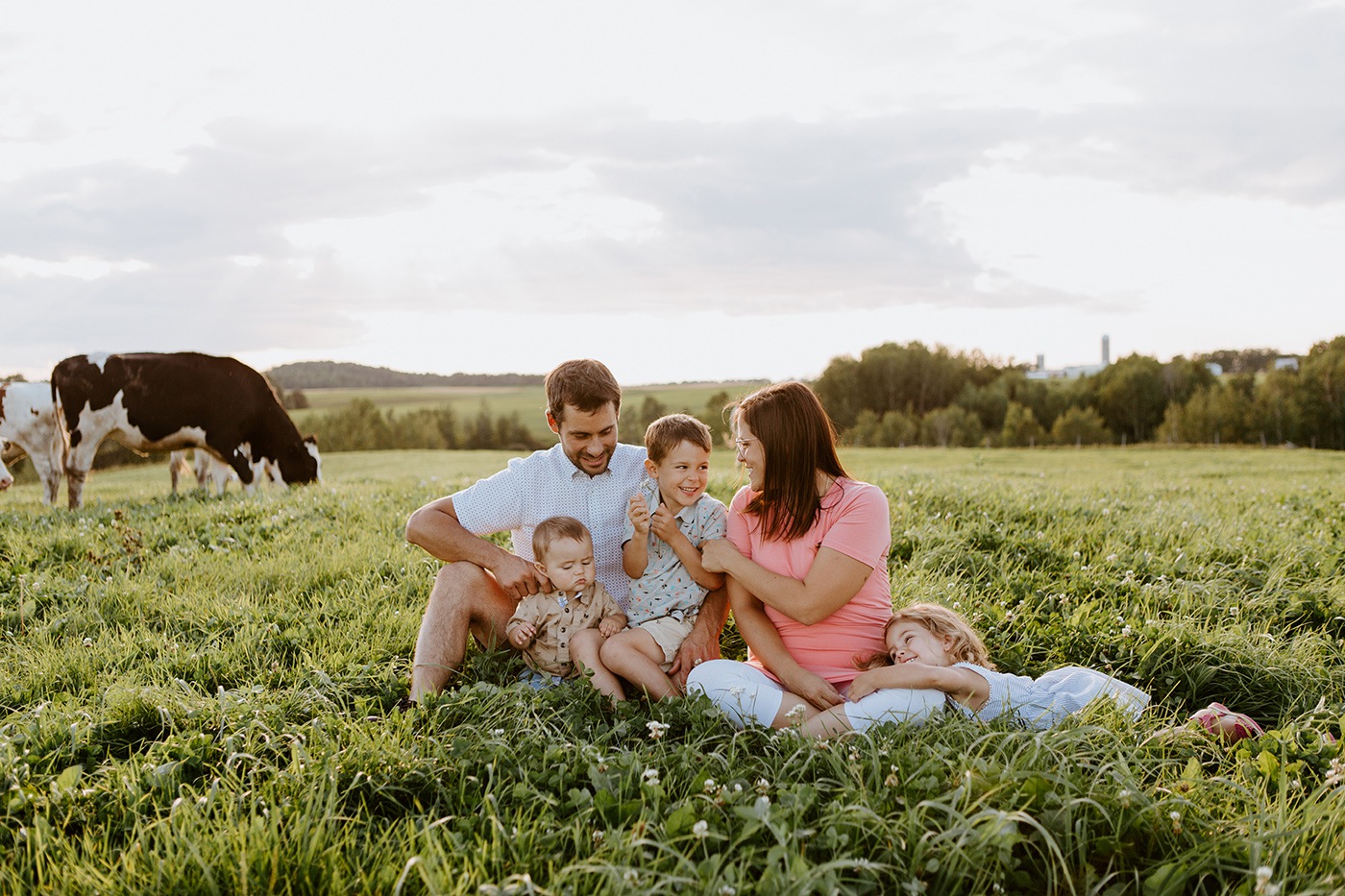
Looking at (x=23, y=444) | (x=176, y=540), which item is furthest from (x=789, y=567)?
(x=23, y=444)

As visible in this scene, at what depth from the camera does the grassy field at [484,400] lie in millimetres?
86438

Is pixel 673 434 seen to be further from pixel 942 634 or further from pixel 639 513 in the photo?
pixel 942 634

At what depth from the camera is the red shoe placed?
3.88 m

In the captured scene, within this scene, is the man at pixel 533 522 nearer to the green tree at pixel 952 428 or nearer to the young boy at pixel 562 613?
the young boy at pixel 562 613

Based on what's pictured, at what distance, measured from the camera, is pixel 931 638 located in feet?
13.9

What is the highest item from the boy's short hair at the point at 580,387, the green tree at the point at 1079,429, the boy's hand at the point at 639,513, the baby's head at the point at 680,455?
the boy's short hair at the point at 580,387

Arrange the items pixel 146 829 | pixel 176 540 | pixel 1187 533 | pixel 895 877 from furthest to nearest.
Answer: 1. pixel 176 540
2. pixel 1187 533
3. pixel 146 829
4. pixel 895 877

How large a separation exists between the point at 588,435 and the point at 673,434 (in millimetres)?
543

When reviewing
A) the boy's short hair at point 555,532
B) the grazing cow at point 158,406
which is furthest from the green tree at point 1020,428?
the boy's short hair at point 555,532

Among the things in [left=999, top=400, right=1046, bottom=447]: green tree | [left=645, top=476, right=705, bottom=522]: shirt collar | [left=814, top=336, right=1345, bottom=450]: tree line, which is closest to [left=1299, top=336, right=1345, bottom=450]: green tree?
[left=814, top=336, right=1345, bottom=450]: tree line

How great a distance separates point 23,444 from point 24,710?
1313 centimetres

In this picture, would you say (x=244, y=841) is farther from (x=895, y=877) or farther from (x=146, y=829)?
(x=895, y=877)

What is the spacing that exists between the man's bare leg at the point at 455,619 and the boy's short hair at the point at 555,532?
361 millimetres

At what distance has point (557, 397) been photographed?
4.64 m
